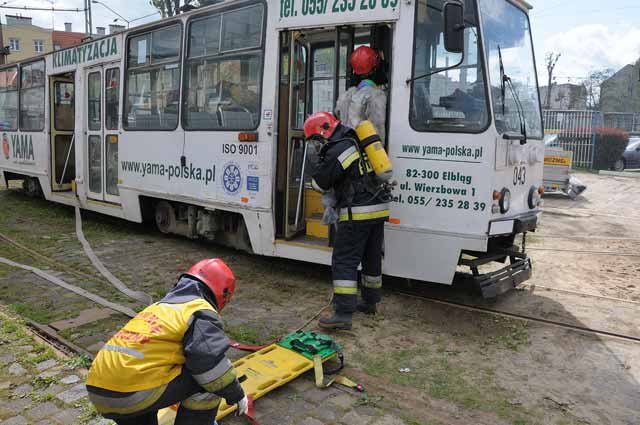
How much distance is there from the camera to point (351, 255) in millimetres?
4672

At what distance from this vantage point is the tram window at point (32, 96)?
34.3ft

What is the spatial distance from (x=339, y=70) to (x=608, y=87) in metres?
52.2

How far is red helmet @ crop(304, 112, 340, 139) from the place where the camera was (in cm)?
464

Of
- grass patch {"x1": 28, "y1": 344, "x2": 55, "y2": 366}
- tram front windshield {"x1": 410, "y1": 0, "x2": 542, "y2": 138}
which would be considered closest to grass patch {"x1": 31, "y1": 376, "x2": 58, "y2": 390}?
grass patch {"x1": 28, "y1": 344, "x2": 55, "y2": 366}

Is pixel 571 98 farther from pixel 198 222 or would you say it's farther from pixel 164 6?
pixel 198 222

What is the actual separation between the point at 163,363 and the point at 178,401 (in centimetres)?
27

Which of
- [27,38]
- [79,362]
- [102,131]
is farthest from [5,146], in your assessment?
[27,38]

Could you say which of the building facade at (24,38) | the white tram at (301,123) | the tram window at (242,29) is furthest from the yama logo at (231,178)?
the building facade at (24,38)

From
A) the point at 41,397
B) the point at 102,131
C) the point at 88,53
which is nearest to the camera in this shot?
the point at 41,397

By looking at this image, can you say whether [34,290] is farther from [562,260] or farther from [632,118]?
[632,118]

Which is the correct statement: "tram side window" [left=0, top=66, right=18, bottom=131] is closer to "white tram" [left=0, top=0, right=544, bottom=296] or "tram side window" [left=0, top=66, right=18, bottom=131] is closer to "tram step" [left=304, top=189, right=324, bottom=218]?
"white tram" [left=0, top=0, right=544, bottom=296]

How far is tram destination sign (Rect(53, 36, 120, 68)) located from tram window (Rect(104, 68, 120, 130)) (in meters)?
0.28

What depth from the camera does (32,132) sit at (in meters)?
10.6

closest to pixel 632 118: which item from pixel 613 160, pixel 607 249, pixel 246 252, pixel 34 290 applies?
pixel 613 160
